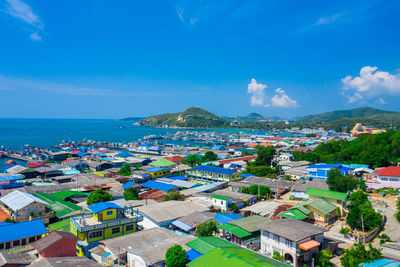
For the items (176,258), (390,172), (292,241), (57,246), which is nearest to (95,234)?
(57,246)

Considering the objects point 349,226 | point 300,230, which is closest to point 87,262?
point 300,230

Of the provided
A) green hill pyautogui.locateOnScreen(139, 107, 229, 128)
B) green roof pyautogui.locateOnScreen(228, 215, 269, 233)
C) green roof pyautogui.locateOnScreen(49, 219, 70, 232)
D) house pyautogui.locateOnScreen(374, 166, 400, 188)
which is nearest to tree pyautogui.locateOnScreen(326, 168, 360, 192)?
house pyautogui.locateOnScreen(374, 166, 400, 188)

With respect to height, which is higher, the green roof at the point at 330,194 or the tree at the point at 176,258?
the green roof at the point at 330,194

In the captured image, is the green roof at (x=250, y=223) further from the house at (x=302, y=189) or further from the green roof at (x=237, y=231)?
the house at (x=302, y=189)

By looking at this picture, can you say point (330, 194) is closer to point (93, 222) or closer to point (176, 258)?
point (176, 258)

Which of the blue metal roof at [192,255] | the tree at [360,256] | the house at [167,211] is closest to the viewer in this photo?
the tree at [360,256]

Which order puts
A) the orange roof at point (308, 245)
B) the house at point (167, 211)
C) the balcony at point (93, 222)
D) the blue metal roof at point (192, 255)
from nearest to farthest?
the orange roof at point (308, 245)
the blue metal roof at point (192, 255)
the balcony at point (93, 222)
the house at point (167, 211)

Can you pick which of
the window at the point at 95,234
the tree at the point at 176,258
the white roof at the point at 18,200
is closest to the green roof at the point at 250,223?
the tree at the point at 176,258

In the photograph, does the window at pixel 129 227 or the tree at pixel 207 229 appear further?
the window at pixel 129 227
